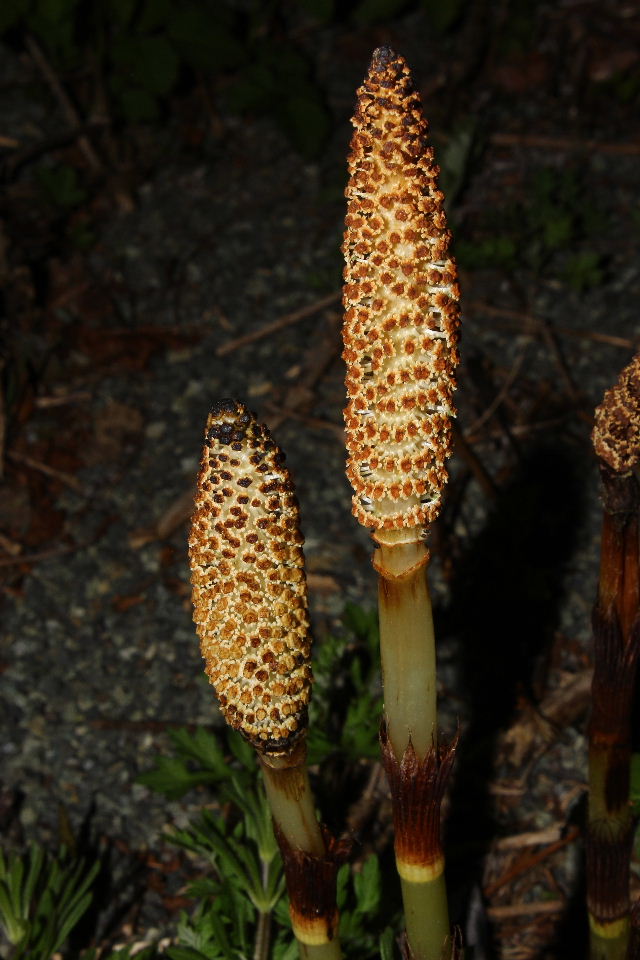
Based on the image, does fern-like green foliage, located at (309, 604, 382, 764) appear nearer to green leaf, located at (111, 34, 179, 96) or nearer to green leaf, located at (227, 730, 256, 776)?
green leaf, located at (227, 730, 256, 776)

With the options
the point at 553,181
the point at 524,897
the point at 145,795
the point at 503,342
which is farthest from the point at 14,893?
the point at 553,181

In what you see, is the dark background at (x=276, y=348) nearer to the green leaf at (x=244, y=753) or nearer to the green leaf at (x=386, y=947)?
the green leaf at (x=244, y=753)

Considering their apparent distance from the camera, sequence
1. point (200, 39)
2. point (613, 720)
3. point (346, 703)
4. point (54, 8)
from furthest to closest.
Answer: point (200, 39)
point (54, 8)
point (346, 703)
point (613, 720)

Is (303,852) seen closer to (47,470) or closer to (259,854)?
(259,854)

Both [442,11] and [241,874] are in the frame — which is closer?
[241,874]

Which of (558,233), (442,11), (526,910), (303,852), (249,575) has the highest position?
(442,11)

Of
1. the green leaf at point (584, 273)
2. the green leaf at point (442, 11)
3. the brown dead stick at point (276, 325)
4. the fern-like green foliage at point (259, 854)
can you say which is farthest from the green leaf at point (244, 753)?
the green leaf at point (442, 11)

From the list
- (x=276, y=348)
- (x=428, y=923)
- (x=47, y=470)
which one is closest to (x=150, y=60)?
(x=276, y=348)
